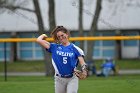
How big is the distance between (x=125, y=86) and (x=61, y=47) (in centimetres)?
664

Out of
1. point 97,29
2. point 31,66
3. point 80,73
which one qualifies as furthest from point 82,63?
point 97,29

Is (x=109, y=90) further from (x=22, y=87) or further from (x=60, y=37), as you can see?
(x=60, y=37)

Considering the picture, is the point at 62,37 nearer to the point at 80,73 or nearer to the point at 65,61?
the point at 65,61

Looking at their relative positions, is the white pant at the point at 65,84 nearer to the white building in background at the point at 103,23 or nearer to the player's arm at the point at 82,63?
the player's arm at the point at 82,63

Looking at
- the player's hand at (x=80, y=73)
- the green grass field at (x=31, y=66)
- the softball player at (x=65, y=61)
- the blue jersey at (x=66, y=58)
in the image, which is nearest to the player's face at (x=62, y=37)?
the softball player at (x=65, y=61)

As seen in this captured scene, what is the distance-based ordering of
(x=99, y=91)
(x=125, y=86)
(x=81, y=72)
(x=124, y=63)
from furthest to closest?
(x=124, y=63), (x=125, y=86), (x=99, y=91), (x=81, y=72)

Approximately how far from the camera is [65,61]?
7.84 meters

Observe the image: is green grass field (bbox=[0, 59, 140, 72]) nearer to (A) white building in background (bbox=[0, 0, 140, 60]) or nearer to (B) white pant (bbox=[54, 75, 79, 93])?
(A) white building in background (bbox=[0, 0, 140, 60])

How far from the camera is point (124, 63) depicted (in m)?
35.3

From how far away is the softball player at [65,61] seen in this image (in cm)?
781

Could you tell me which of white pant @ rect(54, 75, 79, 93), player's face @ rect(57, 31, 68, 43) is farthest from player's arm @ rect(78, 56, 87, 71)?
player's face @ rect(57, 31, 68, 43)

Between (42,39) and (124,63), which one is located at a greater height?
(42,39)

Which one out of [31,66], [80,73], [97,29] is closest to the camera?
[80,73]

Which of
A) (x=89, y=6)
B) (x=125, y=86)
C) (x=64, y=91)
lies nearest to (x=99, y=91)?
(x=125, y=86)
